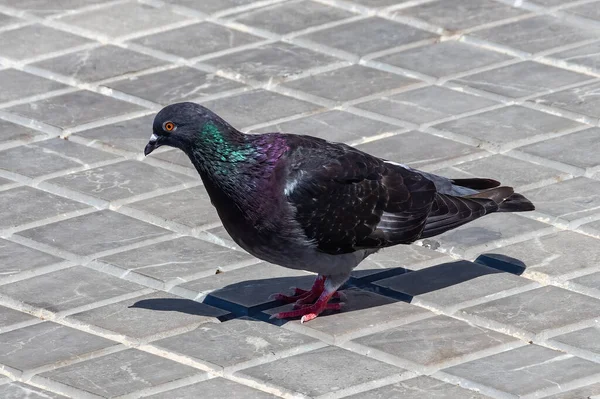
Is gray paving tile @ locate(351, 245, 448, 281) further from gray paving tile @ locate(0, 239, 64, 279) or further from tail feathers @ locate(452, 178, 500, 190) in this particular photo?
gray paving tile @ locate(0, 239, 64, 279)

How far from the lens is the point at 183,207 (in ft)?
28.4

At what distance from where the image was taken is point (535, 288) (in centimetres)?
775

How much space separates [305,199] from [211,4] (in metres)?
4.25

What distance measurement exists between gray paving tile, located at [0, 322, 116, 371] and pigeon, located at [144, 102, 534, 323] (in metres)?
0.85

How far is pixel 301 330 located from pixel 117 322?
0.88 meters

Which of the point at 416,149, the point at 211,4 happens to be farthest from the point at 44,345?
the point at 211,4

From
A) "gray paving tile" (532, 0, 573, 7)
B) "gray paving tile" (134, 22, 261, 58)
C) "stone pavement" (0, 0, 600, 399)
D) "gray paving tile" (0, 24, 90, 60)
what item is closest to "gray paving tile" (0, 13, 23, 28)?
"stone pavement" (0, 0, 600, 399)

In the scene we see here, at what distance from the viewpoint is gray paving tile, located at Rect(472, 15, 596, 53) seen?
1058 centimetres

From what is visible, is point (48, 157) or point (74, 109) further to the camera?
point (74, 109)

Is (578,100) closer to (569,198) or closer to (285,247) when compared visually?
(569,198)

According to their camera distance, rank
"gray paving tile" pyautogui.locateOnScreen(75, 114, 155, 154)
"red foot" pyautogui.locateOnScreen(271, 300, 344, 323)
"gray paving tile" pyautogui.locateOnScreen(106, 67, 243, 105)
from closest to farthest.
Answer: "red foot" pyautogui.locateOnScreen(271, 300, 344, 323) → "gray paving tile" pyautogui.locateOnScreen(75, 114, 155, 154) → "gray paving tile" pyautogui.locateOnScreen(106, 67, 243, 105)

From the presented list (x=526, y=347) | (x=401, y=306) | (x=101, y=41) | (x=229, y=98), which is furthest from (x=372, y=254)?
(x=101, y=41)

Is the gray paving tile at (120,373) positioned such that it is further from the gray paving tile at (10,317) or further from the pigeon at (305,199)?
the pigeon at (305,199)

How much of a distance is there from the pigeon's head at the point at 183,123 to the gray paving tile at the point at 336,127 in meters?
2.12
